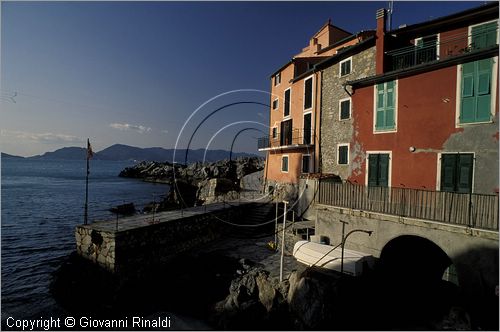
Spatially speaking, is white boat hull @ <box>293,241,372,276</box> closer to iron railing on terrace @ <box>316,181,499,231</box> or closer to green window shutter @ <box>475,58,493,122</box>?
iron railing on terrace @ <box>316,181,499,231</box>

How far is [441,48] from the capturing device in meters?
15.5

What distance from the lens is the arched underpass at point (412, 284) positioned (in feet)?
34.6

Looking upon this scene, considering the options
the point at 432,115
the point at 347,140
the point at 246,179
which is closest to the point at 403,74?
the point at 432,115

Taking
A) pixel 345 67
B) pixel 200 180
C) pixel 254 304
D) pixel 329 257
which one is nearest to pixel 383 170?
pixel 329 257

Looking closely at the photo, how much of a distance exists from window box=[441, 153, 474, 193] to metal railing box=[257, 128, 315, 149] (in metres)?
11.6

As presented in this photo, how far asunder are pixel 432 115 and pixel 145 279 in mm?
18020

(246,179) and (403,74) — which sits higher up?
(403,74)

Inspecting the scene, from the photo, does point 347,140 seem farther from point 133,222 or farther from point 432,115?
point 133,222

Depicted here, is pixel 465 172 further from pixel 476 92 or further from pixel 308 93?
pixel 308 93

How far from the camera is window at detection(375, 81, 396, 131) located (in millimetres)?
14938

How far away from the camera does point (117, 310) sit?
13.4m

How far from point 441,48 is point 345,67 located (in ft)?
20.9

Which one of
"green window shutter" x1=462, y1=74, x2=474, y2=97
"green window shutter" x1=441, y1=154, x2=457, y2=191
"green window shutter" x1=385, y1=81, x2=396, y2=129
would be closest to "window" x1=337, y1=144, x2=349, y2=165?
"green window shutter" x1=385, y1=81, x2=396, y2=129

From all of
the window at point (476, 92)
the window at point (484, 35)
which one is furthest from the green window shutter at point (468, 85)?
the window at point (484, 35)
